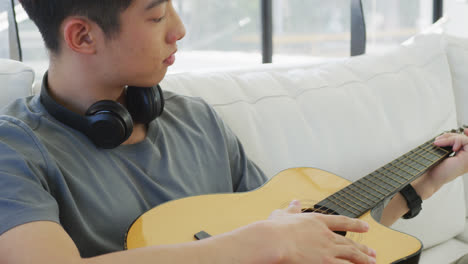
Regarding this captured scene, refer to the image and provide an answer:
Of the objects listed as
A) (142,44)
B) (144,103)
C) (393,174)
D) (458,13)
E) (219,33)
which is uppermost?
(142,44)

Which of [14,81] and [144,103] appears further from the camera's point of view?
[14,81]

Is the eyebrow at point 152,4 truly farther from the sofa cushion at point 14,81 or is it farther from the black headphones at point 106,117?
the sofa cushion at point 14,81

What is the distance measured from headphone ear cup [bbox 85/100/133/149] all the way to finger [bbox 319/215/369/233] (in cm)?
38

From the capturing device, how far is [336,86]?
141 centimetres

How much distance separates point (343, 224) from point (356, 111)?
0.65 meters

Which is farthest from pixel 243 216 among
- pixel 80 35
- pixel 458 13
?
pixel 458 13

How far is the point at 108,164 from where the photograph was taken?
2.92 feet

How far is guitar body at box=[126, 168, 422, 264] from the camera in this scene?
0.80 metres

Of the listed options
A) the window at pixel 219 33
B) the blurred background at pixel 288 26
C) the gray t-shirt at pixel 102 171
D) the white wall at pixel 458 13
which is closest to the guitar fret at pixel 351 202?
the gray t-shirt at pixel 102 171

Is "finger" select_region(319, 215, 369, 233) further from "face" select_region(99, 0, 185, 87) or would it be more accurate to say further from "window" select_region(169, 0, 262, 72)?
"window" select_region(169, 0, 262, 72)

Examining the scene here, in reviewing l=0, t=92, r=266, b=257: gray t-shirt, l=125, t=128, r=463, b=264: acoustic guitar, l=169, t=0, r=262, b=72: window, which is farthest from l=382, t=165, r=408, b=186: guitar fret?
l=169, t=0, r=262, b=72: window

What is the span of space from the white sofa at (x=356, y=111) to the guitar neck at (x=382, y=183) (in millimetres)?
178

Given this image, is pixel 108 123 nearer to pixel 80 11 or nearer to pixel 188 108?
pixel 80 11

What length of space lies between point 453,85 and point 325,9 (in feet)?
10.7
